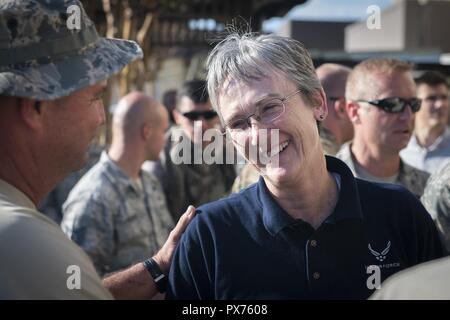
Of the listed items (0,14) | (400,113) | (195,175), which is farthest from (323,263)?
(195,175)

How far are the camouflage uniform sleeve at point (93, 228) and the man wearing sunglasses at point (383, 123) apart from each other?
5.19ft

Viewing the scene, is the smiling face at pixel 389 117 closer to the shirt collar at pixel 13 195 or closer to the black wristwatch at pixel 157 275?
the black wristwatch at pixel 157 275

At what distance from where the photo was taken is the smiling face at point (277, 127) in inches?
90.2

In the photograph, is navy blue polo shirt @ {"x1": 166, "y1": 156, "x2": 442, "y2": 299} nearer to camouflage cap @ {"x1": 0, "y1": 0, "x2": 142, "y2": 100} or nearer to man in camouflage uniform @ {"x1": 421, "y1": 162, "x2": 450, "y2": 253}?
man in camouflage uniform @ {"x1": 421, "y1": 162, "x2": 450, "y2": 253}

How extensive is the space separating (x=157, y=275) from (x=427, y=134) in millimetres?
4380

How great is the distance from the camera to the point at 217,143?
18.2 ft

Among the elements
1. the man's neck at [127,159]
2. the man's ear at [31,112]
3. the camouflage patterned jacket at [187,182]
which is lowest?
the camouflage patterned jacket at [187,182]

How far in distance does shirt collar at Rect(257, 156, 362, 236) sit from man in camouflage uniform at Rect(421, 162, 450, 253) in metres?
0.45

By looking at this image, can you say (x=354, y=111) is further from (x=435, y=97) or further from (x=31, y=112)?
(x=31, y=112)

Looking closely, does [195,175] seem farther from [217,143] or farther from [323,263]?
[323,263]

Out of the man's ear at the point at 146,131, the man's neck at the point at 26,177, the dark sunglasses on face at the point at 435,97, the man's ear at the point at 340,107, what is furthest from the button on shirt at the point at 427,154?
the man's neck at the point at 26,177

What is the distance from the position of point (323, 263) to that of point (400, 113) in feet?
6.62

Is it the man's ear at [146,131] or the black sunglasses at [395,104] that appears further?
the man's ear at [146,131]
